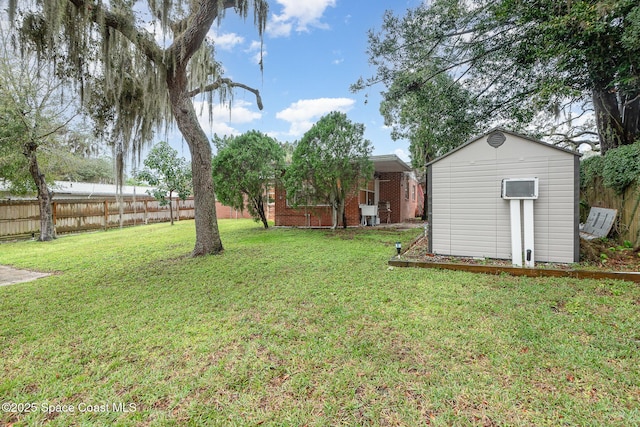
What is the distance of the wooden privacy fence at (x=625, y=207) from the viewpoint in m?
5.14

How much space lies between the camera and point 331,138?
9.01 meters

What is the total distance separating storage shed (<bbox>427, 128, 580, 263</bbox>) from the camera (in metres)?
4.65

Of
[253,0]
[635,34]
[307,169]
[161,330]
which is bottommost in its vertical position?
[161,330]

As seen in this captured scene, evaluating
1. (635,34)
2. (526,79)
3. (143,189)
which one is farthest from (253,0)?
(143,189)

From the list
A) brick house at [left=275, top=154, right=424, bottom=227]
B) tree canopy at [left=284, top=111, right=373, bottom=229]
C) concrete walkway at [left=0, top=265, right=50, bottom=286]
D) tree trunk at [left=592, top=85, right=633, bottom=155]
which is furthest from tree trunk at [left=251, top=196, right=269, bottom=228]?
tree trunk at [left=592, top=85, right=633, bottom=155]

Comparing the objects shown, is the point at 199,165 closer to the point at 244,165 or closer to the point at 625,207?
the point at 244,165

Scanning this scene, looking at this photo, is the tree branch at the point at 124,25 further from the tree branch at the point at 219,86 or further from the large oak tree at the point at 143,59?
the tree branch at the point at 219,86

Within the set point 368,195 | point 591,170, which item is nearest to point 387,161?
Answer: point 368,195

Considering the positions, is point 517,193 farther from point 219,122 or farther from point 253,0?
point 219,122

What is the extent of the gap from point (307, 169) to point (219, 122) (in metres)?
3.32

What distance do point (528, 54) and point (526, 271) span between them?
5.29 metres

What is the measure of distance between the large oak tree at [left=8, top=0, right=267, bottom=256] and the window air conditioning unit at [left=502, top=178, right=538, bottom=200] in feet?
17.4

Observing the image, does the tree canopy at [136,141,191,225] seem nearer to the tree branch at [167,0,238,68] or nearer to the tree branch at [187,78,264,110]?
the tree branch at [187,78,264,110]

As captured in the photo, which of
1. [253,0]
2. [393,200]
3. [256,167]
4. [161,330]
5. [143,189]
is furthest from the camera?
[143,189]
